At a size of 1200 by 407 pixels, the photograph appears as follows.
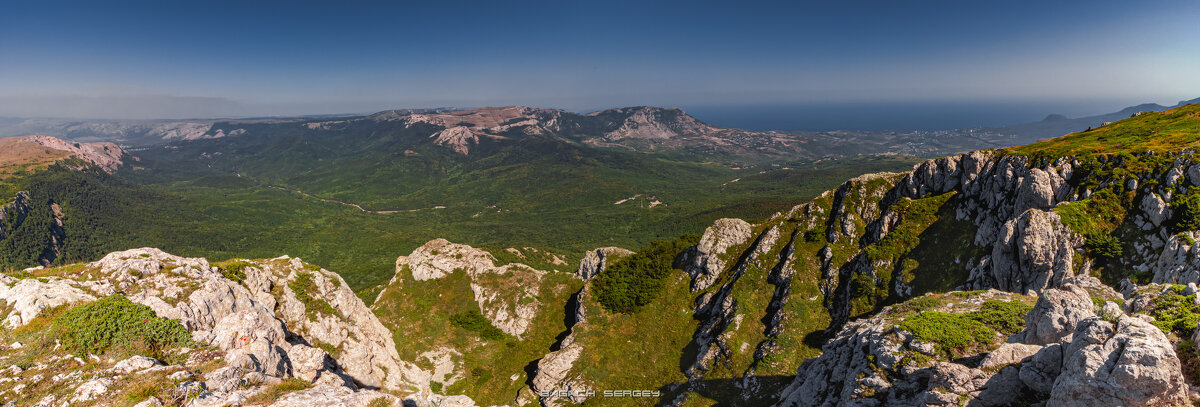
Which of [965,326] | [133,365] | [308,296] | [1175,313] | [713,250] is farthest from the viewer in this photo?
[713,250]

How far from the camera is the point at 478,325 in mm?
75562

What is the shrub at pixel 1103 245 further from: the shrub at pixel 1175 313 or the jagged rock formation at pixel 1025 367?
the shrub at pixel 1175 313

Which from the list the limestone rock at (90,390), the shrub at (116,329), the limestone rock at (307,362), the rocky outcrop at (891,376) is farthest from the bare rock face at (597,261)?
the limestone rock at (90,390)

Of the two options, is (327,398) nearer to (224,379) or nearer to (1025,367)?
(224,379)

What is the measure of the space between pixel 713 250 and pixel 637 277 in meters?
15.1

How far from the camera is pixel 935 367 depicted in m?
20.4

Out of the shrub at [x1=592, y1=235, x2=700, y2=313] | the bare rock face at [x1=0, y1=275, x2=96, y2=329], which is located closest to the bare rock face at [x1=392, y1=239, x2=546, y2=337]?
the shrub at [x1=592, y1=235, x2=700, y2=313]

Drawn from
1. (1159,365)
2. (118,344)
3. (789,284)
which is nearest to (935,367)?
(1159,365)

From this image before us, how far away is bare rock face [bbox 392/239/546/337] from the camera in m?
77.3

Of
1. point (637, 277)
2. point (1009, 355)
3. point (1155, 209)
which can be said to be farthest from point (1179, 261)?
point (637, 277)

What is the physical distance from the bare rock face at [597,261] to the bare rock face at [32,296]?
6688 cm

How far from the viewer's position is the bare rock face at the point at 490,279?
7731 centimetres

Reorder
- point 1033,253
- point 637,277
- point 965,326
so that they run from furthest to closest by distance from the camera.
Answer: point 637,277, point 1033,253, point 965,326

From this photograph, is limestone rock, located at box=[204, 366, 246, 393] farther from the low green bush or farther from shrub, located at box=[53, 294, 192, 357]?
the low green bush
